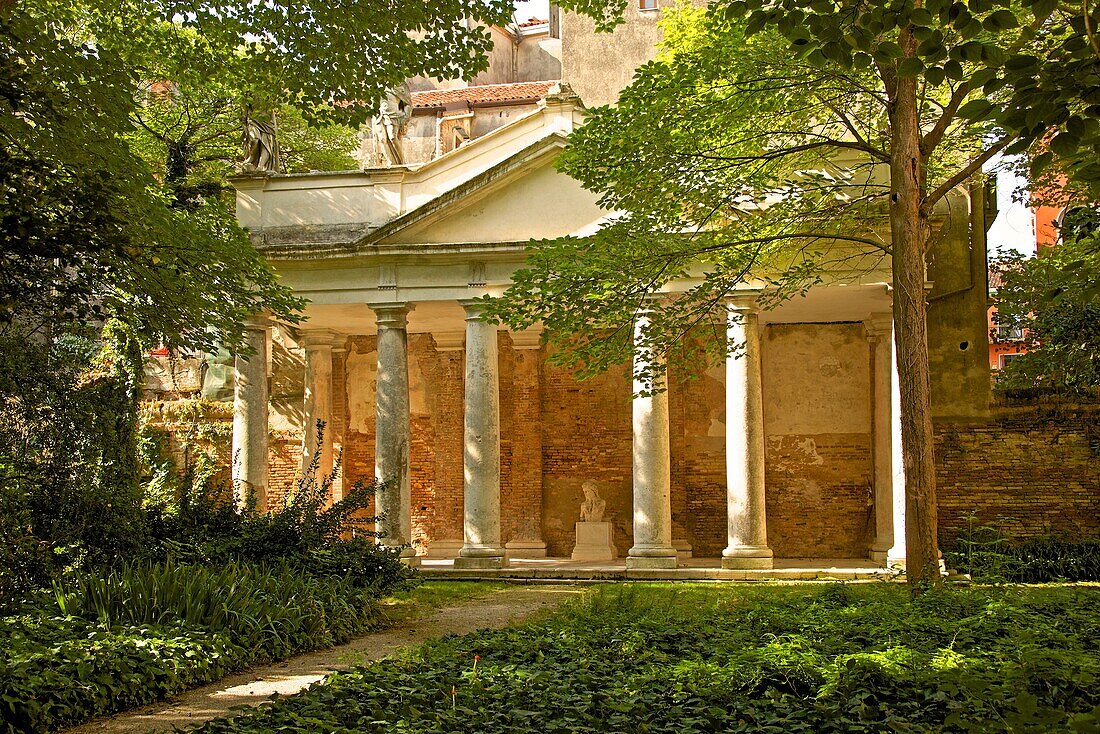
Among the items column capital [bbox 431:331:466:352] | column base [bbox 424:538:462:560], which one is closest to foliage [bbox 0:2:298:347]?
column capital [bbox 431:331:466:352]

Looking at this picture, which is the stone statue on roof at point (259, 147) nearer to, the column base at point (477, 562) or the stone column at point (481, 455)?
the stone column at point (481, 455)

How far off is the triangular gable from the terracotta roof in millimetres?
21310

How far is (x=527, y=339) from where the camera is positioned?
70.2ft

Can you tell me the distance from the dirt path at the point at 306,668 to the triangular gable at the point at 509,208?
20.3 feet

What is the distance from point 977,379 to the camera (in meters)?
17.7

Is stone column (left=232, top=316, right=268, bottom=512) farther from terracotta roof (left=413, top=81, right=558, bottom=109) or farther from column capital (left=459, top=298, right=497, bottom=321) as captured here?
terracotta roof (left=413, top=81, right=558, bottom=109)

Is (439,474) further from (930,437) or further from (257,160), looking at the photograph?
(930,437)

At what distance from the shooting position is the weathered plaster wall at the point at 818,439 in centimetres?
2036

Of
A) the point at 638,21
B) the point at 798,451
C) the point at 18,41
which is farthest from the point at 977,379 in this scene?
the point at 638,21

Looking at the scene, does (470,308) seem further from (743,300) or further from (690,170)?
(690,170)

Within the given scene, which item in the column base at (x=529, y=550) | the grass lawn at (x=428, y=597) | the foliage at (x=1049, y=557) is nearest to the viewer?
the grass lawn at (x=428, y=597)

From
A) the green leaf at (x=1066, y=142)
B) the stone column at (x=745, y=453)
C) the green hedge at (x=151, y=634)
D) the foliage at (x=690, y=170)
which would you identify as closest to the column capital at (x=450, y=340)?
the stone column at (x=745, y=453)

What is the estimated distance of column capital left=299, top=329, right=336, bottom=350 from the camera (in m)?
20.9

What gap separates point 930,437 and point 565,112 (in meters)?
9.75
